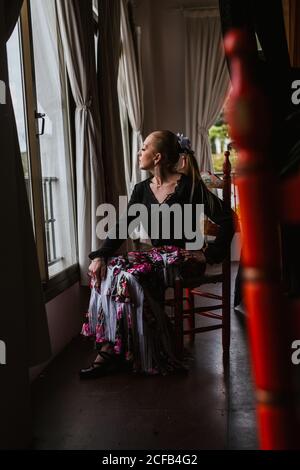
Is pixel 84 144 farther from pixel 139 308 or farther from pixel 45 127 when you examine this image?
pixel 139 308

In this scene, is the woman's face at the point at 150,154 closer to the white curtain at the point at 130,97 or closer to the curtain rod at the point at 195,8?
the white curtain at the point at 130,97

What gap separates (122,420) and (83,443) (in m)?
0.25

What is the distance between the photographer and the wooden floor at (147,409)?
69.1 inches

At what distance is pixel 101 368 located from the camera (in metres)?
2.46

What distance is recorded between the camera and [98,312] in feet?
8.15

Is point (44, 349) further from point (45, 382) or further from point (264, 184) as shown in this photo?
point (264, 184)

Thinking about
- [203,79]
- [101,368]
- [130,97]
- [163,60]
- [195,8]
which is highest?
[195,8]

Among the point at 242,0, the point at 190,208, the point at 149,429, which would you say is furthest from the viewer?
the point at 190,208

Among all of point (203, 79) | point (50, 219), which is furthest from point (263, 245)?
point (203, 79)

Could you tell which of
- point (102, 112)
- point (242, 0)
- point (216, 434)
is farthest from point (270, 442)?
point (102, 112)

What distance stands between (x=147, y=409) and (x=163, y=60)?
5016 mm

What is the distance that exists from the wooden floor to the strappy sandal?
0.04 metres

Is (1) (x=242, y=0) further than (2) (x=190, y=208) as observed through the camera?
No

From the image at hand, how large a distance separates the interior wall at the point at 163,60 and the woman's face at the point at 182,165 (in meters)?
3.29
